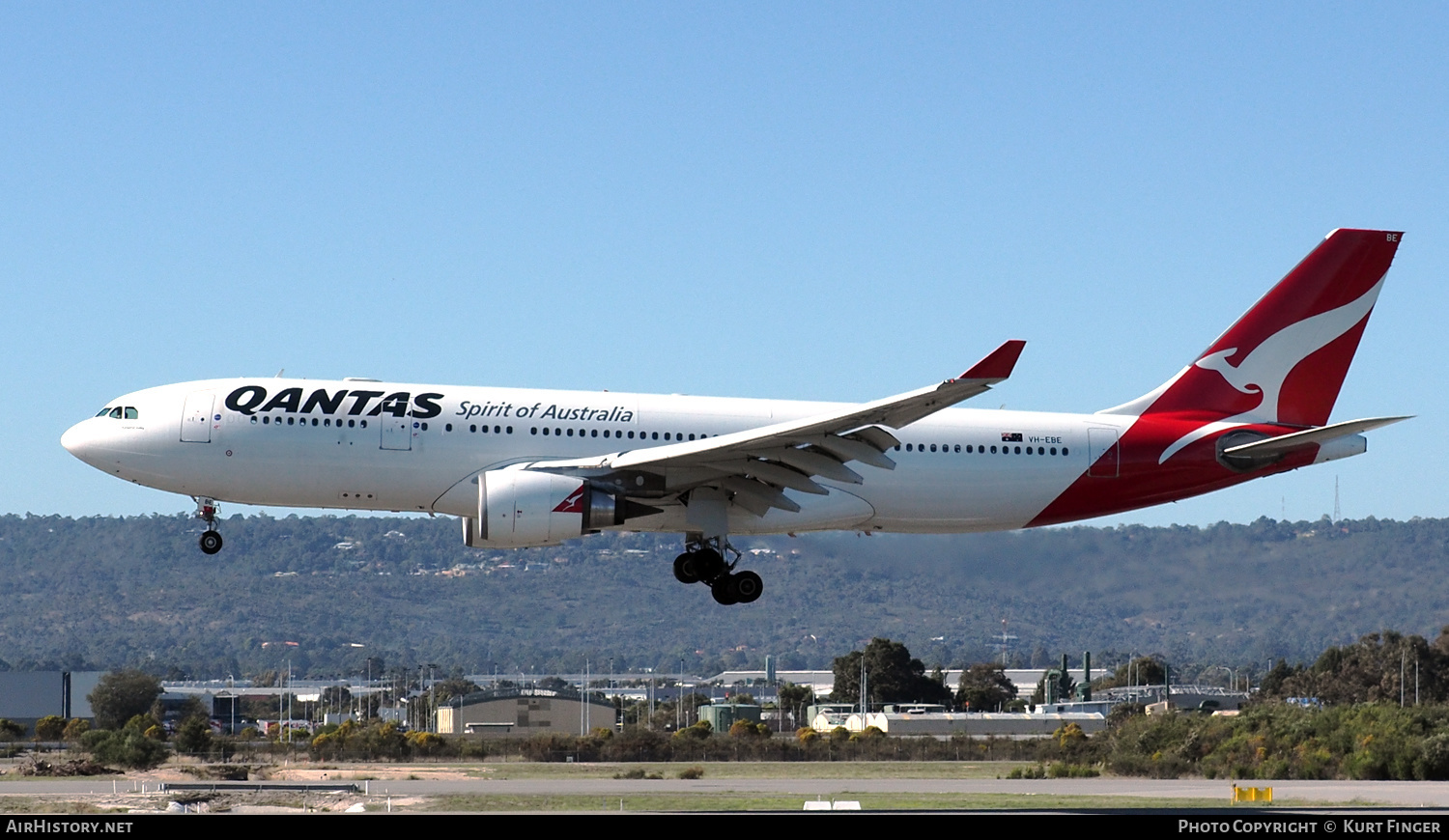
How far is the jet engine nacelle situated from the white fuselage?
2.86 feet

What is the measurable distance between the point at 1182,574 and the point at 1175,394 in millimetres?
25077

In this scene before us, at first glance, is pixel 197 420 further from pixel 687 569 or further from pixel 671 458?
pixel 687 569

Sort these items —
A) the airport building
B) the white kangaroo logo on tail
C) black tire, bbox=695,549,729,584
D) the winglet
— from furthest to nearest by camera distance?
the airport building
the white kangaroo logo on tail
black tire, bbox=695,549,729,584
the winglet

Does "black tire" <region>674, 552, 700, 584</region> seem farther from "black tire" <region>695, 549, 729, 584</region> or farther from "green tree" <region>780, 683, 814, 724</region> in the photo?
"green tree" <region>780, 683, 814, 724</region>

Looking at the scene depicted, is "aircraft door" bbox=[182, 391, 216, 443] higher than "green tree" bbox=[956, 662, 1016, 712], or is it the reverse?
"aircraft door" bbox=[182, 391, 216, 443]

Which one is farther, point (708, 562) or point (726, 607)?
point (726, 607)

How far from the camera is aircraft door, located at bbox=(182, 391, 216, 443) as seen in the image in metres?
28.4

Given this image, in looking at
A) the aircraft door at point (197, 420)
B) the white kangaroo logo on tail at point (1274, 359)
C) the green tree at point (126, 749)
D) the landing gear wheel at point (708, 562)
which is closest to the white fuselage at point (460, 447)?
the aircraft door at point (197, 420)

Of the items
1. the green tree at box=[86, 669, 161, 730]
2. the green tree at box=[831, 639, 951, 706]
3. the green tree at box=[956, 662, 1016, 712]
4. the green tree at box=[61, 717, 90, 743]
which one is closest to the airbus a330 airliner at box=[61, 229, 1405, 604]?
the green tree at box=[61, 717, 90, 743]

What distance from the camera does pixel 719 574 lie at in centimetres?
2995

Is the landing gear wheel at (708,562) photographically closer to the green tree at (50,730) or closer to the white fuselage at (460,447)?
the white fuselage at (460,447)

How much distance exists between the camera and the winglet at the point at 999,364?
78.1 feet

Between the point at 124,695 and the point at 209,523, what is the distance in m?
41.2

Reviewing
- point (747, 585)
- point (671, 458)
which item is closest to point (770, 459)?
point (671, 458)
